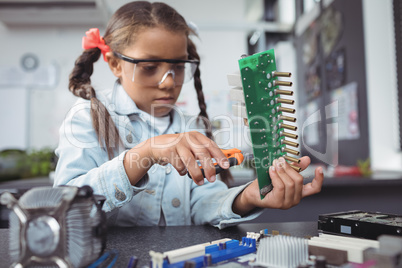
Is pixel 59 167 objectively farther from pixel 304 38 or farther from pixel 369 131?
pixel 304 38

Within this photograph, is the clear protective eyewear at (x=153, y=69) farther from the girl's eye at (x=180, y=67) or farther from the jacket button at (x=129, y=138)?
the jacket button at (x=129, y=138)

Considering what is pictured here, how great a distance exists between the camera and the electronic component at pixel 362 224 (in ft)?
1.89

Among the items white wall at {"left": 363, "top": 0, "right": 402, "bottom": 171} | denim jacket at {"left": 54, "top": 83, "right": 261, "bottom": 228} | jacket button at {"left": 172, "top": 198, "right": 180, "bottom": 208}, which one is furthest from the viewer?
white wall at {"left": 363, "top": 0, "right": 402, "bottom": 171}

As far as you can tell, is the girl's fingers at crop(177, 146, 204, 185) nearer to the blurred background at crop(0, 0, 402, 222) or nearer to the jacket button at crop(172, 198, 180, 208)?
the jacket button at crop(172, 198, 180, 208)

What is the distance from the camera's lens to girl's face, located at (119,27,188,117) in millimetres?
1006

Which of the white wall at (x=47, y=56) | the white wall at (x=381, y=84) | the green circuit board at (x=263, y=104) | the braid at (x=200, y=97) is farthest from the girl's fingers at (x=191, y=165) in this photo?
the white wall at (x=47, y=56)

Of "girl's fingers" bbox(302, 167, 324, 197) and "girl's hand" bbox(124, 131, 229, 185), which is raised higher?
A: "girl's hand" bbox(124, 131, 229, 185)

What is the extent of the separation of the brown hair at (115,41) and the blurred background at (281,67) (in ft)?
3.50

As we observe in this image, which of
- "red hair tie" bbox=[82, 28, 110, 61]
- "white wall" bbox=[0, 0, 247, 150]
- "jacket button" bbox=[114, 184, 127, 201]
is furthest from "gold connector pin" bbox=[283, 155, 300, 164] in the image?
"white wall" bbox=[0, 0, 247, 150]

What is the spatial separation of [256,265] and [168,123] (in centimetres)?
78

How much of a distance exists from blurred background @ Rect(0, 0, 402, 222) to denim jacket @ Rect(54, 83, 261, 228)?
85cm

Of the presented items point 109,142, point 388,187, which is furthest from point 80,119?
point 388,187

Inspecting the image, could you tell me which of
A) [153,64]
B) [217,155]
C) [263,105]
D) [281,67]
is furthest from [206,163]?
[281,67]

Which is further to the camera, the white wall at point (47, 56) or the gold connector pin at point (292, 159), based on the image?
the white wall at point (47, 56)
